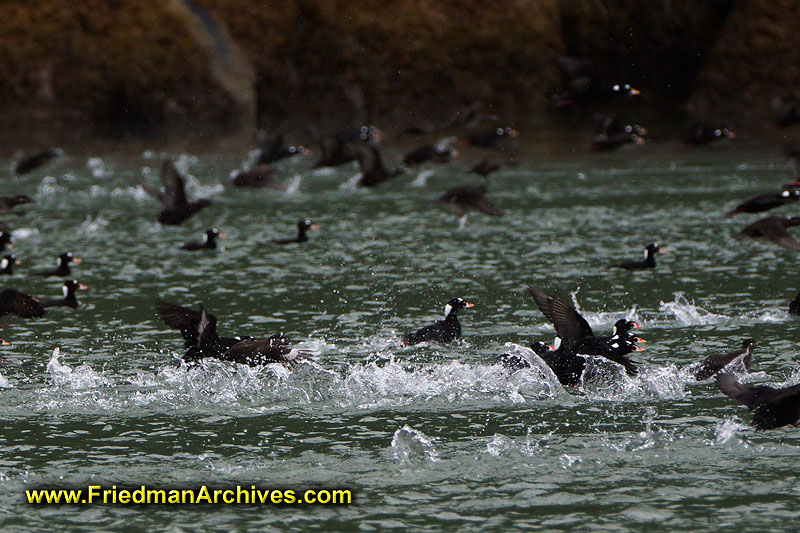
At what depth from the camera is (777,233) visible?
17.3 meters

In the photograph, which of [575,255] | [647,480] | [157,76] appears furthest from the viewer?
[157,76]

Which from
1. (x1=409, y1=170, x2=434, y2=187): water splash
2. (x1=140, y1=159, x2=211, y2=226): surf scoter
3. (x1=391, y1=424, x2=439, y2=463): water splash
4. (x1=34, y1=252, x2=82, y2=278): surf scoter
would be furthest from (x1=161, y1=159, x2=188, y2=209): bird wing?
(x1=391, y1=424, x2=439, y2=463): water splash

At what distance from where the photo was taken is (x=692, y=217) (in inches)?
928

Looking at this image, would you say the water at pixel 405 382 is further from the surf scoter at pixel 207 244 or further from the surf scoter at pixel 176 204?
the surf scoter at pixel 176 204

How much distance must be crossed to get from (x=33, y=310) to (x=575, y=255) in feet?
28.8

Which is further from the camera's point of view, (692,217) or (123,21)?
(123,21)

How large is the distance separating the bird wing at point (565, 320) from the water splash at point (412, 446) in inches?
98.8

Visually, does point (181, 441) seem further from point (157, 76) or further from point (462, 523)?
point (157, 76)

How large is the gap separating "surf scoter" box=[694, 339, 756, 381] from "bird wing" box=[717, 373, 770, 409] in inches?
56.4

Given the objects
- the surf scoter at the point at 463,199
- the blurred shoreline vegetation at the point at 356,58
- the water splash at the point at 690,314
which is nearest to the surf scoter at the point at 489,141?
the surf scoter at the point at 463,199

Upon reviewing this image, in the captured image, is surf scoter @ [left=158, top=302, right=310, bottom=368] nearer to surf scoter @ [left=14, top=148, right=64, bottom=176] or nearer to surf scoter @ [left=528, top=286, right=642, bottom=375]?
surf scoter @ [left=528, top=286, right=642, bottom=375]

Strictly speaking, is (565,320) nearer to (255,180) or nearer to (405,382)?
(405,382)

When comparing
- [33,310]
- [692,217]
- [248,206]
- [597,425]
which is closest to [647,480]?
[597,425]

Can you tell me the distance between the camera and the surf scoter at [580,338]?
1212 cm
